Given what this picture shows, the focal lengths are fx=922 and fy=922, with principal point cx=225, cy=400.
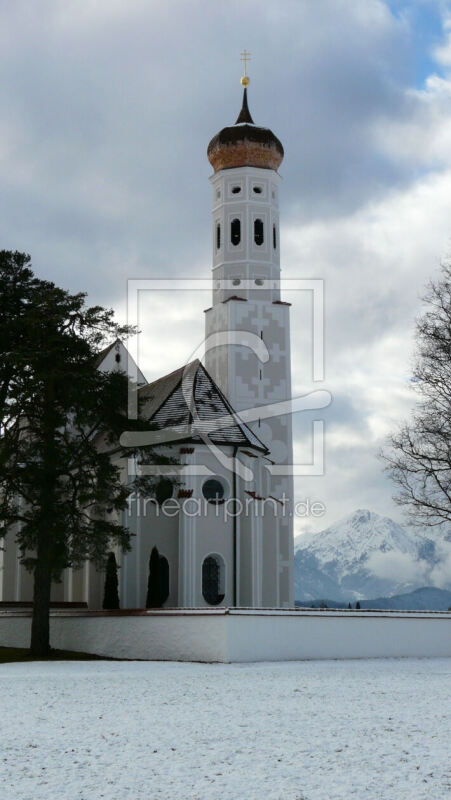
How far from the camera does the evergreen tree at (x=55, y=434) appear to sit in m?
29.1

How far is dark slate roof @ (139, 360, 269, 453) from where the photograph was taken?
38.9 m

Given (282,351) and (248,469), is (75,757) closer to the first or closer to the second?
(248,469)

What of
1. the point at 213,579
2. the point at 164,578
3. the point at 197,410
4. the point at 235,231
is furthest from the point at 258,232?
the point at 164,578

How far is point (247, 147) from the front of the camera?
49.0 metres

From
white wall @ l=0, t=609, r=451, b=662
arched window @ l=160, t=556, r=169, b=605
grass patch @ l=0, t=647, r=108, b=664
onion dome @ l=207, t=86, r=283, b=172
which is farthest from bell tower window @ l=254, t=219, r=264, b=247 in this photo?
grass patch @ l=0, t=647, r=108, b=664

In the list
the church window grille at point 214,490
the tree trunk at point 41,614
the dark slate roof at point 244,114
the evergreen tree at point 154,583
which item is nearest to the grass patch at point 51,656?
the tree trunk at point 41,614

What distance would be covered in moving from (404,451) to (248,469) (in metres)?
10.7

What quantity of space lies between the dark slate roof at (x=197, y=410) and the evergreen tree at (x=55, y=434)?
739 cm

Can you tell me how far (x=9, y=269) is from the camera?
3231 cm

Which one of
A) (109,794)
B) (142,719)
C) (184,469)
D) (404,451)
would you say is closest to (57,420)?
(184,469)

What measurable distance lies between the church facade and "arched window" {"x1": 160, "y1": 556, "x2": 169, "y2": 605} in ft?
0.27

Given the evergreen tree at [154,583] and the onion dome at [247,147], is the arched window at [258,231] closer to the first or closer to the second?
the onion dome at [247,147]

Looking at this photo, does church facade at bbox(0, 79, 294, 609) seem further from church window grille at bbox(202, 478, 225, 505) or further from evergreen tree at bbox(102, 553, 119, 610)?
evergreen tree at bbox(102, 553, 119, 610)

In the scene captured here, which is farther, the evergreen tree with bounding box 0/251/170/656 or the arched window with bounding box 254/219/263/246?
the arched window with bounding box 254/219/263/246
